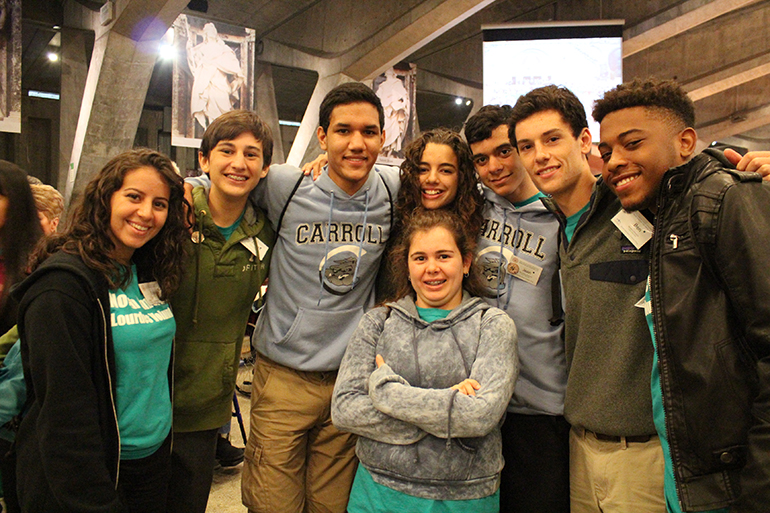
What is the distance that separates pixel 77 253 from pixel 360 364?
39.5 inches

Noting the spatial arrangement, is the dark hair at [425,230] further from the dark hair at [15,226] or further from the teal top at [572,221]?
the dark hair at [15,226]

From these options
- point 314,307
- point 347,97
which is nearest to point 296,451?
point 314,307

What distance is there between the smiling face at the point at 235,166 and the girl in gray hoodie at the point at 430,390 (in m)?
0.76

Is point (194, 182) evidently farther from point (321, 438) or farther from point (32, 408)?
point (321, 438)

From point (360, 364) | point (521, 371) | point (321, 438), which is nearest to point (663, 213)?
point (521, 371)

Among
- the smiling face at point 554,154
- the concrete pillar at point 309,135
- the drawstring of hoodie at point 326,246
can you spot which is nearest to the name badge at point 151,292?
the drawstring of hoodie at point 326,246

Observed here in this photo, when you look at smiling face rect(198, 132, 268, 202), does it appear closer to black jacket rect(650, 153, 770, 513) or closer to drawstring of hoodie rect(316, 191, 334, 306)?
drawstring of hoodie rect(316, 191, 334, 306)

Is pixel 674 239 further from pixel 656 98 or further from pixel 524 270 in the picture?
pixel 524 270

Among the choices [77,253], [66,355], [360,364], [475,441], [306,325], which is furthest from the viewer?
[306,325]

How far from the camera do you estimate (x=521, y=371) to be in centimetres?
195

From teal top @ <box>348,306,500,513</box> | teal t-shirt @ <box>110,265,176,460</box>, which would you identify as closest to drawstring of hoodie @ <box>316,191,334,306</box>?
teal t-shirt @ <box>110,265,176,460</box>

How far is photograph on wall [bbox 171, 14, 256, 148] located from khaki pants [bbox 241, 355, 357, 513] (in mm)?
5016

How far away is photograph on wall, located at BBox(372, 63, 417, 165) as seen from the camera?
855 centimetres

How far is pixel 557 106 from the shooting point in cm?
189
